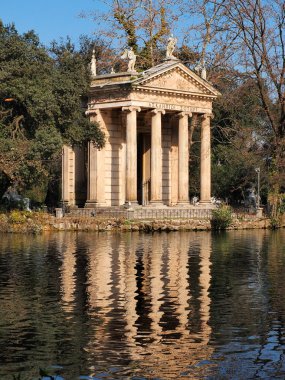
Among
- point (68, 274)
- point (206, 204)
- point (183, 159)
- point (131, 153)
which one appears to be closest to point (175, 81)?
point (183, 159)

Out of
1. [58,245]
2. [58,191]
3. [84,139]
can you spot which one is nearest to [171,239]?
[58,245]

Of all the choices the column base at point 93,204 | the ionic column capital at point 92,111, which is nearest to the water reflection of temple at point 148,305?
the column base at point 93,204

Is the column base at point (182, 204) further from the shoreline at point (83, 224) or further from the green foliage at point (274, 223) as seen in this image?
the green foliage at point (274, 223)

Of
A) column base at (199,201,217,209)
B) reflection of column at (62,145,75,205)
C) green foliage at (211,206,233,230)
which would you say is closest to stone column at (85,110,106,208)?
reflection of column at (62,145,75,205)

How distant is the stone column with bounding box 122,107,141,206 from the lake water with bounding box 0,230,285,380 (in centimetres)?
2218

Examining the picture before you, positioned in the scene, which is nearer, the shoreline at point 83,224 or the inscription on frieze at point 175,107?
the shoreline at point 83,224

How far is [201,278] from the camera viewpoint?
80.7 ft

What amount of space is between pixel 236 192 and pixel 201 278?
52737mm

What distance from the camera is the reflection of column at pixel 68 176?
6119cm

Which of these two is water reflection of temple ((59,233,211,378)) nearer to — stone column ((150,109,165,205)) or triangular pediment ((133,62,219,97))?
stone column ((150,109,165,205))

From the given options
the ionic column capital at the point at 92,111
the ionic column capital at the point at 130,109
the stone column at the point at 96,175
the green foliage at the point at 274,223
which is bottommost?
the green foliage at the point at 274,223

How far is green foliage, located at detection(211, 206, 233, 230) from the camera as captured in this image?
52719 millimetres

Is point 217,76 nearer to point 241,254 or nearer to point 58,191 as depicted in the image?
point 58,191

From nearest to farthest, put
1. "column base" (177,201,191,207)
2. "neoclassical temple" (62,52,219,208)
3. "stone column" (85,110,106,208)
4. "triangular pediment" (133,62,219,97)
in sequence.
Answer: "triangular pediment" (133,62,219,97) → "neoclassical temple" (62,52,219,208) → "stone column" (85,110,106,208) → "column base" (177,201,191,207)
